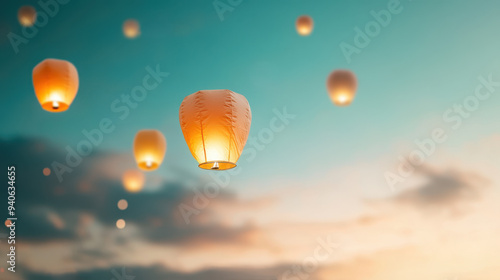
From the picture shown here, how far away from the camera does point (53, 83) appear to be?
256 inches

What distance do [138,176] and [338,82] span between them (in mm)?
6210

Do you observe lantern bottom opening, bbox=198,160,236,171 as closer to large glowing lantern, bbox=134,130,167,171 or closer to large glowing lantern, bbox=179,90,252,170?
large glowing lantern, bbox=179,90,252,170

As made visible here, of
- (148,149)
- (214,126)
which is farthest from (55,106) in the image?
(214,126)

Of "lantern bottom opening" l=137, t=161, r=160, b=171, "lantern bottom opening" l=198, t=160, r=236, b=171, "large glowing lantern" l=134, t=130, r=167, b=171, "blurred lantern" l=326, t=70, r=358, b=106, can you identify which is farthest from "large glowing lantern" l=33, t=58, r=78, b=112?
"blurred lantern" l=326, t=70, r=358, b=106

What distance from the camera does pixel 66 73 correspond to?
661 cm

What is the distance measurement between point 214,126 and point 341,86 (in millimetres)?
3838

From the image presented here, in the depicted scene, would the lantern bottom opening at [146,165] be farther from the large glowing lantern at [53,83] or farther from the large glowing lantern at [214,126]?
the large glowing lantern at [214,126]

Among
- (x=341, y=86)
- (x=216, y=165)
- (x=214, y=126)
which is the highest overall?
(x=341, y=86)

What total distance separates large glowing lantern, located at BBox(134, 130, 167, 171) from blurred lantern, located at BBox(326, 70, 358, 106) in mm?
3070

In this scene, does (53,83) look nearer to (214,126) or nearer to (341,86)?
(214,126)

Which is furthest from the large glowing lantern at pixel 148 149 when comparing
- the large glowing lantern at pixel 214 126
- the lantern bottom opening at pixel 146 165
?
the large glowing lantern at pixel 214 126

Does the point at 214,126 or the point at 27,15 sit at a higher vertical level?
the point at 27,15

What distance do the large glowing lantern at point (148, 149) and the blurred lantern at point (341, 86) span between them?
3.07m

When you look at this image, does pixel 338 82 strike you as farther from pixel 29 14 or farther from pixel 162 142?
pixel 29 14
